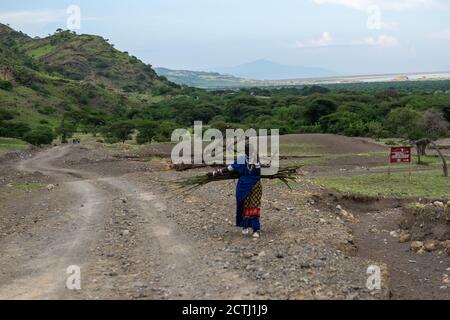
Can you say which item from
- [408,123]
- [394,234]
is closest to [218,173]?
[394,234]

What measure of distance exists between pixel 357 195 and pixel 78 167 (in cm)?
1463

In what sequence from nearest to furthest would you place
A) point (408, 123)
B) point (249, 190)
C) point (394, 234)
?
point (249, 190) → point (394, 234) → point (408, 123)

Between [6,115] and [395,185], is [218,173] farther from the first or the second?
[6,115]

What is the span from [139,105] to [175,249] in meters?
98.1

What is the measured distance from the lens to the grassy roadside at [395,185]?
16719mm

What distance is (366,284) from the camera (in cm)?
745

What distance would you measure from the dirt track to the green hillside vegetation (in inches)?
1025

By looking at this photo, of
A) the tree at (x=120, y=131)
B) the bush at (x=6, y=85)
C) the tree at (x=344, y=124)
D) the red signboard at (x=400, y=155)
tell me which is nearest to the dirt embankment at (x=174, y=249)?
the red signboard at (x=400, y=155)

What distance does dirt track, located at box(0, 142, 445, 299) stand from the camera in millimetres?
7078

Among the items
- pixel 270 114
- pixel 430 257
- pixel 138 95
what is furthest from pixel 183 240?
pixel 138 95

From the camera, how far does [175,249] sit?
9102 mm

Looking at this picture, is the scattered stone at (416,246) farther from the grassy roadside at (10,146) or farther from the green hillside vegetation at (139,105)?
the grassy roadside at (10,146)

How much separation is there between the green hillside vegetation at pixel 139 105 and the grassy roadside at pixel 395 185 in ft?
54.7
